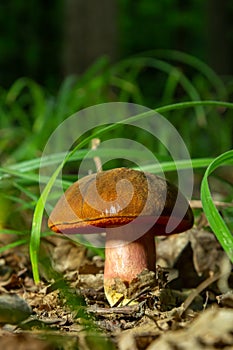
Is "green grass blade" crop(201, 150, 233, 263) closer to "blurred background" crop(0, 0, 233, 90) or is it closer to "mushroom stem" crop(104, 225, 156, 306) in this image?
"mushroom stem" crop(104, 225, 156, 306)

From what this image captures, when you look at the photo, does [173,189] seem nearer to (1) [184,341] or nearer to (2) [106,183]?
(2) [106,183]

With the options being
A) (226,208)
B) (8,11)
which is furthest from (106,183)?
(8,11)

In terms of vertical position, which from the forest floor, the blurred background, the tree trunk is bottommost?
the forest floor

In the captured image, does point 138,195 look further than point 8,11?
No

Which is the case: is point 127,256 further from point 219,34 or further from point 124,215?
point 219,34

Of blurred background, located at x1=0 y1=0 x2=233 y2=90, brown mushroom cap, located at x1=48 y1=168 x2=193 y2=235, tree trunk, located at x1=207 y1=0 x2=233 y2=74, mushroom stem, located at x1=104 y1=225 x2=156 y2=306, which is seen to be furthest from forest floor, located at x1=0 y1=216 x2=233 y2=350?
blurred background, located at x1=0 y1=0 x2=233 y2=90
